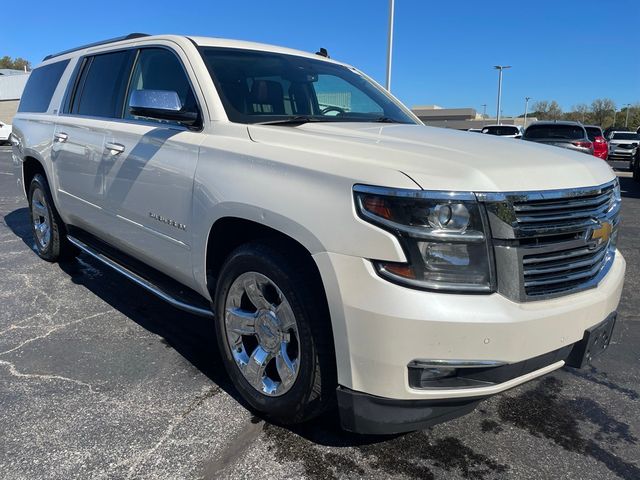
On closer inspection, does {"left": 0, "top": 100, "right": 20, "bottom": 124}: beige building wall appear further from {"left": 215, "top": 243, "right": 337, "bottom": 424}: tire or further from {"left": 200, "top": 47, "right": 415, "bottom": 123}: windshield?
{"left": 215, "top": 243, "right": 337, "bottom": 424}: tire

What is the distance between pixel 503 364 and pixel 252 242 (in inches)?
50.4

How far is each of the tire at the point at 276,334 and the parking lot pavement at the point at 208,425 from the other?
8.9 inches

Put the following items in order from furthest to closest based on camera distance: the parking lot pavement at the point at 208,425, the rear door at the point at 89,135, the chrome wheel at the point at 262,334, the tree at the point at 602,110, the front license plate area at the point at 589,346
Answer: the tree at the point at 602,110, the rear door at the point at 89,135, the chrome wheel at the point at 262,334, the parking lot pavement at the point at 208,425, the front license plate area at the point at 589,346

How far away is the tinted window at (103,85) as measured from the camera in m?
A: 3.95

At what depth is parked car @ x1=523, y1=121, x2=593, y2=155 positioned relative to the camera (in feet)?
40.6

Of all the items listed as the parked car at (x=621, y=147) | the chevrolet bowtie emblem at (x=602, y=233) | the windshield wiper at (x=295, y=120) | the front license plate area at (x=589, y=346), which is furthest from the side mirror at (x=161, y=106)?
the parked car at (x=621, y=147)

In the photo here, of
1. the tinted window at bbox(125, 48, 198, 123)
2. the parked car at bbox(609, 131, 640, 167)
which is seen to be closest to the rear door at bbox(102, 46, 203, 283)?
the tinted window at bbox(125, 48, 198, 123)

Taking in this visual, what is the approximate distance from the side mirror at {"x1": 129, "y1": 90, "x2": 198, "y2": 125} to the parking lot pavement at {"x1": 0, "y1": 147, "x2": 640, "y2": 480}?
1.54 m

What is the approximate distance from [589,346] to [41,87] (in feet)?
18.3

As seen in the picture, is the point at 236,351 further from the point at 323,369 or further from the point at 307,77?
the point at 307,77

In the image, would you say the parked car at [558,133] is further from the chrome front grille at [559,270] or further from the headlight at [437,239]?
the headlight at [437,239]

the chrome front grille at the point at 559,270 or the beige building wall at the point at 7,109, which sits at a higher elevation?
the beige building wall at the point at 7,109

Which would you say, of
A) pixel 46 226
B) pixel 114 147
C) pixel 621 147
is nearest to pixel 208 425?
pixel 114 147

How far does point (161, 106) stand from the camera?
2.91 metres
